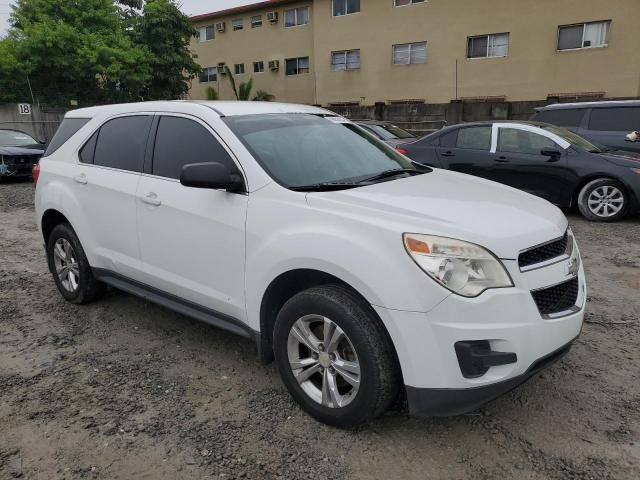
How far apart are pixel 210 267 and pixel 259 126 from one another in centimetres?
97

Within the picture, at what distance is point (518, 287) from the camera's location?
2.34 metres

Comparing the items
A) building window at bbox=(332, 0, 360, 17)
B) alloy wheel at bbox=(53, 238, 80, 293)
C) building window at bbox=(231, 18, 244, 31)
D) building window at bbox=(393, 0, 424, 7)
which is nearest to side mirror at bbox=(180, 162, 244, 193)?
alloy wheel at bbox=(53, 238, 80, 293)

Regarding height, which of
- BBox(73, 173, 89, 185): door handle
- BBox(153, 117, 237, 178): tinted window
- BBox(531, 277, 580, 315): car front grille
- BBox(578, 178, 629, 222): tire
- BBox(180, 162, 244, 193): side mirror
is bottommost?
BBox(578, 178, 629, 222): tire

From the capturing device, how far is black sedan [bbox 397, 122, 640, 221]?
7.37 meters

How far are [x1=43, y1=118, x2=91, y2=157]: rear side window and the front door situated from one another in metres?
1.19

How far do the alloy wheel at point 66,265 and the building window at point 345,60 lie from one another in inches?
889

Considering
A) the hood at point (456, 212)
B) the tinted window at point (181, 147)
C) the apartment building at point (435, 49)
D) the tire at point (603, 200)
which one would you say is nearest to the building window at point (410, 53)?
the apartment building at point (435, 49)

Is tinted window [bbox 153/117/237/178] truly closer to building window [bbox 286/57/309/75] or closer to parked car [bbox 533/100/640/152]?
parked car [bbox 533/100/640/152]

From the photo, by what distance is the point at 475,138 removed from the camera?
8.45 m

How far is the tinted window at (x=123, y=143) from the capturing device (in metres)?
3.75

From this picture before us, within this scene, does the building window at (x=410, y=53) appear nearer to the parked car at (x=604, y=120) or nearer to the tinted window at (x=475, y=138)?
the parked car at (x=604, y=120)

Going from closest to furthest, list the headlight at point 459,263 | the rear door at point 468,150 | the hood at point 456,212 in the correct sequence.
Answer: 1. the headlight at point 459,263
2. the hood at point 456,212
3. the rear door at point 468,150

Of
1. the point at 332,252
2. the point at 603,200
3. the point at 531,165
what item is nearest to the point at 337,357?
the point at 332,252

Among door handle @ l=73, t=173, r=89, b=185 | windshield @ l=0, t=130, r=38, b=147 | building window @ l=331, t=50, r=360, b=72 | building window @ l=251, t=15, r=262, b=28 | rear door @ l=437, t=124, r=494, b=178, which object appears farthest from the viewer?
building window @ l=251, t=15, r=262, b=28
